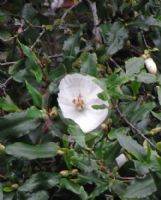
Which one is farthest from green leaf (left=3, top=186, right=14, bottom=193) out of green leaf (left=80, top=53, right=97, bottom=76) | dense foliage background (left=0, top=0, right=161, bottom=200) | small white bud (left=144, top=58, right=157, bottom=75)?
small white bud (left=144, top=58, right=157, bottom=75)

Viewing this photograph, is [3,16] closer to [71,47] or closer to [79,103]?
[71,47]

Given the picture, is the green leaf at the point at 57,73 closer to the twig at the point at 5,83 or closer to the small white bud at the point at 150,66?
the twig at the point at 5,83

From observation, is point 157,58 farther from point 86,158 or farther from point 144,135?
point 86,158

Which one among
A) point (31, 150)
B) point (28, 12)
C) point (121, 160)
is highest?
point (28, 12)


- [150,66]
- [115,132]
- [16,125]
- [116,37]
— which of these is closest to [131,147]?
[115,132]

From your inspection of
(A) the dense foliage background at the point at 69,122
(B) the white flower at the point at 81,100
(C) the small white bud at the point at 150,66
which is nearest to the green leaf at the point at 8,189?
(A) the dense foliage background at the point at 69,122

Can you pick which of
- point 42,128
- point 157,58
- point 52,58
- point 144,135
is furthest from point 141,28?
point 42,128

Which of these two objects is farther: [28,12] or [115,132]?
[28,12]
